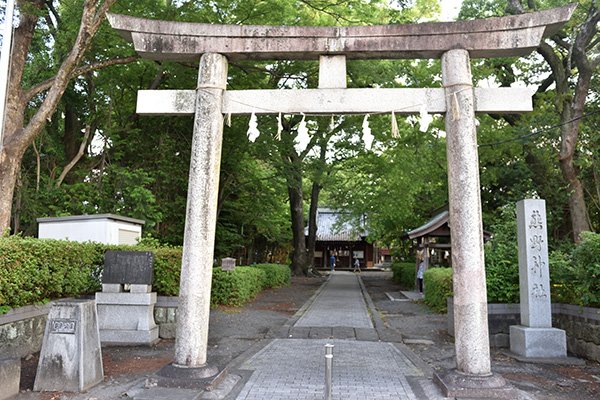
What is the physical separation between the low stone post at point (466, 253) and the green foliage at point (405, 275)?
18847mm

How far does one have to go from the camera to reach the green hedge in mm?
7180

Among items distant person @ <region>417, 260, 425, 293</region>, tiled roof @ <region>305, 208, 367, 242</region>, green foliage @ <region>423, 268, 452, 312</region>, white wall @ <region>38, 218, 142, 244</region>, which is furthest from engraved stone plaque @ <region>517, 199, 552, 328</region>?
tiled roof @ <region>305, 208, 367, 242</region>

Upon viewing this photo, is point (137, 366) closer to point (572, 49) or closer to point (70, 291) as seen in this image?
point (70, 291)

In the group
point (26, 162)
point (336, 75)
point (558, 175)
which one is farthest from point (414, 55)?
point (558, 175)

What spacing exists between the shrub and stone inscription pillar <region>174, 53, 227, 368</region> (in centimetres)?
1545

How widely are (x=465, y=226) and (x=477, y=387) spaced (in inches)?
82.6

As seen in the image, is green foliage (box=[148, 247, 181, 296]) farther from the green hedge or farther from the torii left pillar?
the torii left pillar

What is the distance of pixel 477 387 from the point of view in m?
5.77

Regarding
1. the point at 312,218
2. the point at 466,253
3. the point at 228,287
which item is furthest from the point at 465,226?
the point at 312,218

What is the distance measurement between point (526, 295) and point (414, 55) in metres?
5.63

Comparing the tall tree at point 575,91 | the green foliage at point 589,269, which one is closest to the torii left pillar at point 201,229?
the green foliage at point 589,269

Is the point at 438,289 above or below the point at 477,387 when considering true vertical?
above

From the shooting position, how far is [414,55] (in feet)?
22.4

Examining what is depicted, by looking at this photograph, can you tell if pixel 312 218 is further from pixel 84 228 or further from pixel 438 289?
pixel 84 228
